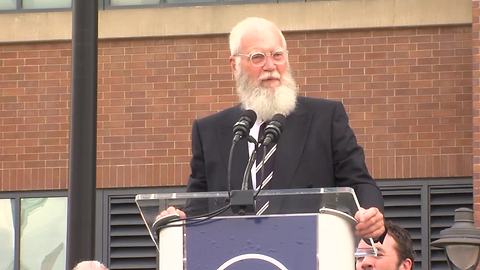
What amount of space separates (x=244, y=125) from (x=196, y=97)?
9.59m

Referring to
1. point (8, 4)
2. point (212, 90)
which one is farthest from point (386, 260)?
point (8, 4)

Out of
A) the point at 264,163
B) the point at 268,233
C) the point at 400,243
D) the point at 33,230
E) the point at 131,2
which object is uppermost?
the point at 131,2

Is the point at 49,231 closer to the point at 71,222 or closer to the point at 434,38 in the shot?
the point at 434,38

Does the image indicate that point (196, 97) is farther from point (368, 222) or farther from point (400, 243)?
point (368, 222)

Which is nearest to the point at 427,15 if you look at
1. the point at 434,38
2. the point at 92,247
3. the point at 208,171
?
the point at 434,38

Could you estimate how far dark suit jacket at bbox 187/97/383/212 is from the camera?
17.4ft

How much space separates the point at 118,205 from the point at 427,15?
12.2 feet

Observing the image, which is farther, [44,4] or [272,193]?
[44,4]

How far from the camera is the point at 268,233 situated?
15.3 feet

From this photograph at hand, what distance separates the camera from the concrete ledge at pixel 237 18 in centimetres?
1408

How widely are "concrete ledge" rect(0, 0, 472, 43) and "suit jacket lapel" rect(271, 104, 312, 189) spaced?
8.80m

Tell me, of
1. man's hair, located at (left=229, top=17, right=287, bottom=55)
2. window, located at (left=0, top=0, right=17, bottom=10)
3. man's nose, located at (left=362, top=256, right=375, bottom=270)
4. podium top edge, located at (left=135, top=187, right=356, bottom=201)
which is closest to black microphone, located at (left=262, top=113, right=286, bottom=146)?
podium top edge, located at (left=135, top=187, right=356, bottom=201)

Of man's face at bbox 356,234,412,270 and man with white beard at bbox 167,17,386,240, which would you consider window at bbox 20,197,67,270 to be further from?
man with white beard at bbox 167,17,386,240

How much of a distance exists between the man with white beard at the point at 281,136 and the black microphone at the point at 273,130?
0.99 feet
